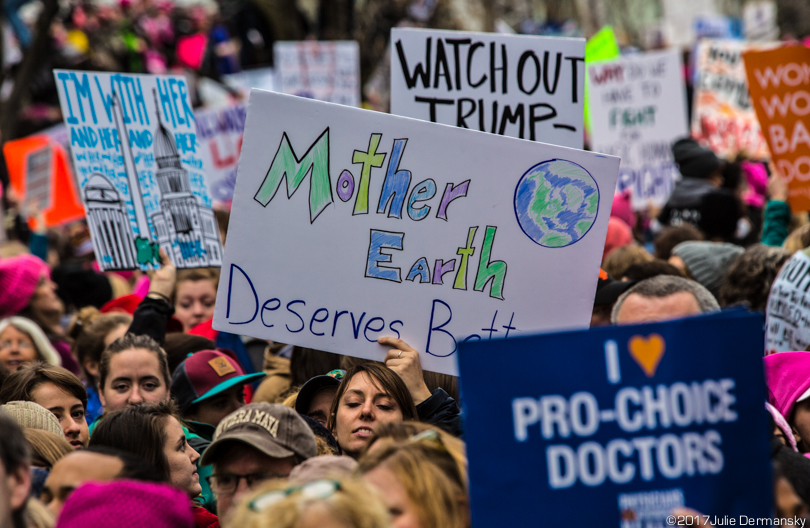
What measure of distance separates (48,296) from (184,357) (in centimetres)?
179

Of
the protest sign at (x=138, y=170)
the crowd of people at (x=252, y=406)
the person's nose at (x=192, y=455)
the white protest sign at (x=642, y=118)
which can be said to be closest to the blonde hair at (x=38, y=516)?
the crowd of people at (x=252, y=406)

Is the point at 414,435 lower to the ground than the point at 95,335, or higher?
higher

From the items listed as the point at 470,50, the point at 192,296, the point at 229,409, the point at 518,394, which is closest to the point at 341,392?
the point at 229,409

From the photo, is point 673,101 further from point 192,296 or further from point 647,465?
point 647,465

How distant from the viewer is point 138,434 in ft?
11.3

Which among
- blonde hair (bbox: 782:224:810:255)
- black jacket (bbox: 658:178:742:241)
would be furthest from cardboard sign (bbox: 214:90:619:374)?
Answer: black jacket (bbox: 658:178:742:241)

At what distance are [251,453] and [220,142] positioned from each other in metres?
6.33

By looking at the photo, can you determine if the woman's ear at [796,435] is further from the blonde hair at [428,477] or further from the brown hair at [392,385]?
the blonde hair at [428,477]

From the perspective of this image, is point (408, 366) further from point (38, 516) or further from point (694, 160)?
point (694, 160)

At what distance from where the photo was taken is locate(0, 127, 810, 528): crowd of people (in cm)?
243

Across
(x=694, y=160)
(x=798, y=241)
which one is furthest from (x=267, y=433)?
(x=694, y=160)

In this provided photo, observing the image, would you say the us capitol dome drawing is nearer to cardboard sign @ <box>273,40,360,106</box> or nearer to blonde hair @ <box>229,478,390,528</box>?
blonde hair @ <box>229,478,390,528</box>

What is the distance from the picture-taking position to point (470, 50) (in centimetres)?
485

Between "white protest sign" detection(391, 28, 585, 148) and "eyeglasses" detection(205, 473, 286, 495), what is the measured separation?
7.20 ft
